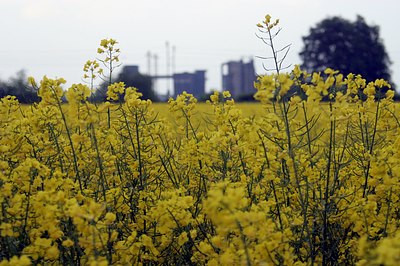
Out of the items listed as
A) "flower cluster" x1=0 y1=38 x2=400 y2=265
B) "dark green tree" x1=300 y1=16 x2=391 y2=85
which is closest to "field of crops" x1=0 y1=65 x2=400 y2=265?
"flower cluster" x1=0 y1=38 x2=400 y2=265

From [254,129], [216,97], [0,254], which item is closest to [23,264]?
[0,254]

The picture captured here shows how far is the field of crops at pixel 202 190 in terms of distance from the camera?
253 cm

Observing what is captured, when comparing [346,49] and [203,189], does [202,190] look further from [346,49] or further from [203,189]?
[346,49]

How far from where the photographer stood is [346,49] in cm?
4500

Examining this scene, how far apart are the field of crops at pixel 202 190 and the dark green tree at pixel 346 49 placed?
40.3m

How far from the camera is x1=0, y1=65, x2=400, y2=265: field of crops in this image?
253 centimetres

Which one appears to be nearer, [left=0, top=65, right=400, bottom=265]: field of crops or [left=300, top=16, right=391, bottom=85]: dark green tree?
[left=0, top=65, right=400, bottom=265]: field of crops

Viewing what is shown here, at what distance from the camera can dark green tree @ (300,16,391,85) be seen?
43.0 m

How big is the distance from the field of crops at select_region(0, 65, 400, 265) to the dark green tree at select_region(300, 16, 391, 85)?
132ft

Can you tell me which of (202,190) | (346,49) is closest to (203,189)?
(202,190)

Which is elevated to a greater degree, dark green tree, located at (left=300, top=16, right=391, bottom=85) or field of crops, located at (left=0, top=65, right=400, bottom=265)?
dark green tree, located at (left=300, top=16, right=391, bottom=85)

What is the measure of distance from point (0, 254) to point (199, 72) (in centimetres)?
3650

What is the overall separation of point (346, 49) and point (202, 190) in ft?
141

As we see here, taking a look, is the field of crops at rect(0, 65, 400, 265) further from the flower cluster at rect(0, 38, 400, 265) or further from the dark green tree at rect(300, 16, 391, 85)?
the dark green tree at rect(300, 16, 391, 85)
